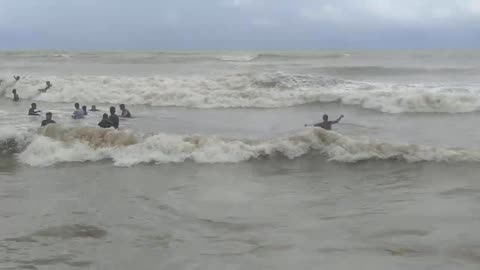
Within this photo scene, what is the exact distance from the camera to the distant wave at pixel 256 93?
19844 mm

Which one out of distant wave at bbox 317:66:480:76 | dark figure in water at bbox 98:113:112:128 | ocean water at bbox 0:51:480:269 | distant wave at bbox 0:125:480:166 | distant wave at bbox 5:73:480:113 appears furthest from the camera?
distant wave at bbox 317:66:480:76

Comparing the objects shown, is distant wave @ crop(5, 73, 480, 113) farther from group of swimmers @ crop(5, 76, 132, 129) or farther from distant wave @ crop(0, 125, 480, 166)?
distant wave @ crop(0, 125, 480, 166)

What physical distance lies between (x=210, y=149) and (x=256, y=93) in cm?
1267

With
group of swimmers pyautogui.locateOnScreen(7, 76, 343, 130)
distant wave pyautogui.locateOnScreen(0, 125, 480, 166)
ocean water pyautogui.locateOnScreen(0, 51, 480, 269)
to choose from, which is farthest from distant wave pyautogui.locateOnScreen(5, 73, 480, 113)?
distant wave pyautogui.locateOnScreen(0, 125, 480, 166)

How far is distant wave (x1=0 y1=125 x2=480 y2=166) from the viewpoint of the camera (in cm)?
1048

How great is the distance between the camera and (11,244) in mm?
6012

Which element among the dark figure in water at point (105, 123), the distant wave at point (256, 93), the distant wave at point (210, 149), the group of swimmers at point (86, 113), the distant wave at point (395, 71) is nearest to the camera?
the distant wave at point (210, 149)

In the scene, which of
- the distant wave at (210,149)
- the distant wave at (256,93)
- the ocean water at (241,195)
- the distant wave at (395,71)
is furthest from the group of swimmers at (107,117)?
the distant wave at (395,71)

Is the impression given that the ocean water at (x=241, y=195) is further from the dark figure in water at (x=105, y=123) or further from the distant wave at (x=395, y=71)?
the distant wave at (x=395, y=71)

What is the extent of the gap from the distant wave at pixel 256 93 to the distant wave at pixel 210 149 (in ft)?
29.3

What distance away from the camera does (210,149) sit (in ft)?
36.3

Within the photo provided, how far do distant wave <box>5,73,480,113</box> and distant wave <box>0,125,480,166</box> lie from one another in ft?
29.3

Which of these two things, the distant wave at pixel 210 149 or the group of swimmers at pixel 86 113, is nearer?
the distant wave at pixel 210 149

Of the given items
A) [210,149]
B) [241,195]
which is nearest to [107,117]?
[210,149]
